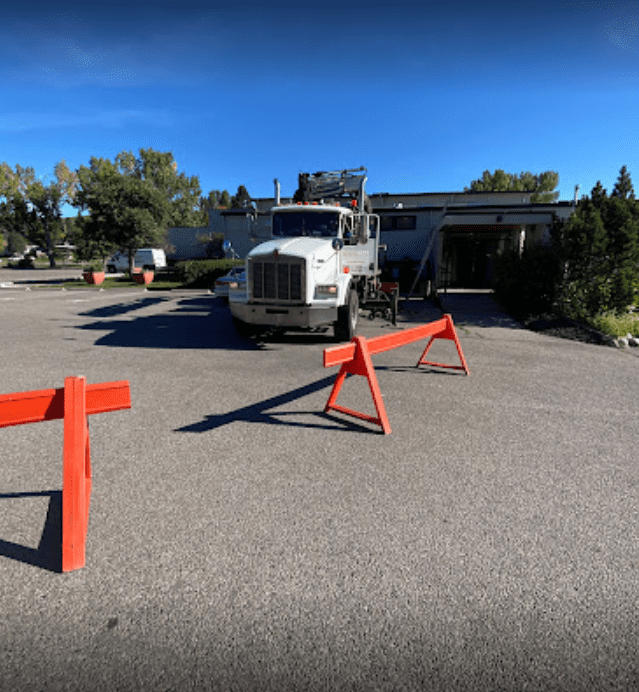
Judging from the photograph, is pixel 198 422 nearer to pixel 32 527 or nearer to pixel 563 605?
pixel 32 527

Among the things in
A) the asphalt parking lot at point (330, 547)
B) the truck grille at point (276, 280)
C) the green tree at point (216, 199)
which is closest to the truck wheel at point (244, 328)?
the truck grille at point (276, 280)

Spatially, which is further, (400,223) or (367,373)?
(400,223)

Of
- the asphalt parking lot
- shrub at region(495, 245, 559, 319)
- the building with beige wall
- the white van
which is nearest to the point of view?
the asphalt parking lot

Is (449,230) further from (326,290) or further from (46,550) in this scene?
(46,550)

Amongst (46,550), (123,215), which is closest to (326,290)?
(46,550)

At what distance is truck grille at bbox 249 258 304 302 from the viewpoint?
7797 mm

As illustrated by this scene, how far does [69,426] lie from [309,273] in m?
5.64

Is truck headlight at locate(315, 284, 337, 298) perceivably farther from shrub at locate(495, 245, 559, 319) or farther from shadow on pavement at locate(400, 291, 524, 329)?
Answer: shrub at locate(495, 245, 559, 319)

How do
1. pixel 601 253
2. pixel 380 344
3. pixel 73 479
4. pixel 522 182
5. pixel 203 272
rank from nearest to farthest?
pixel 73 479 → pixel 380 344 → pixel 601 253 → pixel 203 272 → pixel 522 182

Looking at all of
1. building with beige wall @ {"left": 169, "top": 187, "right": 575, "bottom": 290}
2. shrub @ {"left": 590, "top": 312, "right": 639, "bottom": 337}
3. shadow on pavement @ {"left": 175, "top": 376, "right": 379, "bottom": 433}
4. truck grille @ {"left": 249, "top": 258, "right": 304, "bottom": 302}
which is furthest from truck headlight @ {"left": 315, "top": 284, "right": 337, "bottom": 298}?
building with beige wall @ {"left": 169, "top": 187, "right": 575, "bottom": 290}

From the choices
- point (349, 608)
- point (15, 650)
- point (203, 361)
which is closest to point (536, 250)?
point (203, 361)

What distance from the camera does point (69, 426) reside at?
260 cm

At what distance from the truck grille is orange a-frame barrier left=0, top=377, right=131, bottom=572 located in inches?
209

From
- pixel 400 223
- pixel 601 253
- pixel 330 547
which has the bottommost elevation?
pixel 330 547
